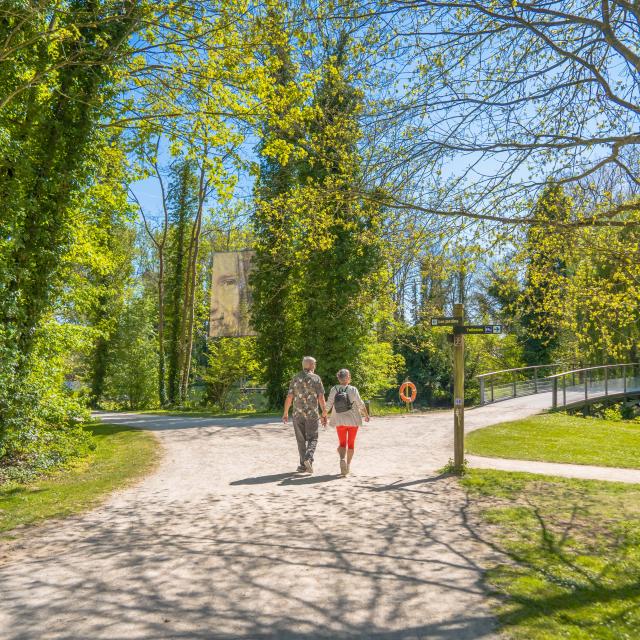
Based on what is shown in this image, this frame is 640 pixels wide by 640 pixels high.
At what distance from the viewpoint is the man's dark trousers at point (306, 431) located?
9.69 metres

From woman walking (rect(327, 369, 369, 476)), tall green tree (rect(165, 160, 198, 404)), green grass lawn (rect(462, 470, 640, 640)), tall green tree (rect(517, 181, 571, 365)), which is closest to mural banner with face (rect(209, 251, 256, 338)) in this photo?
tall green tree (rect(165, 160, 198, 404))

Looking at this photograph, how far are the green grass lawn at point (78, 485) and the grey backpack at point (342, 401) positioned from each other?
353 cm

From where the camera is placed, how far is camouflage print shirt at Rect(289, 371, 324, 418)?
9688mm

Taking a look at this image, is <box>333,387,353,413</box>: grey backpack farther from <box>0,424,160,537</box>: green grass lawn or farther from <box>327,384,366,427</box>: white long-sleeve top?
<box>0,424,160,537</box>: green grass lawn

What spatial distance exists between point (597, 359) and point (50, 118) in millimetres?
35014

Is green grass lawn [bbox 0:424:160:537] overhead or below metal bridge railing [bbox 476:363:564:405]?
below

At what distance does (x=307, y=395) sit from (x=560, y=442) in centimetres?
769

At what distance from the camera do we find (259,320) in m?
26.7

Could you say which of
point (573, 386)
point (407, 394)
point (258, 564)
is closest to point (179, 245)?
point (407, 394)

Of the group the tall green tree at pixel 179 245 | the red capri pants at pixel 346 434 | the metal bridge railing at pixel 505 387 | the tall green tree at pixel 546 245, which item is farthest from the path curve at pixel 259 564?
the tall green tree at pixel 179 245

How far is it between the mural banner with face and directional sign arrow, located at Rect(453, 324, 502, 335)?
57.9 ft

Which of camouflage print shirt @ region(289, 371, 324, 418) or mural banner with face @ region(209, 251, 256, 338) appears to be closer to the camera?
camouflage print shirt @ region(289, 371, 324, 418)

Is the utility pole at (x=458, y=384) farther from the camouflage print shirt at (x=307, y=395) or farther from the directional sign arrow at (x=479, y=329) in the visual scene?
the camouflage print shirt at (x=307, y=395)

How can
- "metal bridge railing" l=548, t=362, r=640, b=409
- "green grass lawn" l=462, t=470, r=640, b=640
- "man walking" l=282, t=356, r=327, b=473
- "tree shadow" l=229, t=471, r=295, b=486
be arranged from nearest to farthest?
"green grass lawn" l=462, t=470, r=640, b=640
"tree shadow" l=229, t=471, r=295, b=486
"man walking" l=282, t=356, r=327, b=473
"metal bridge railing" l=548, t=362, r=640, b=409
